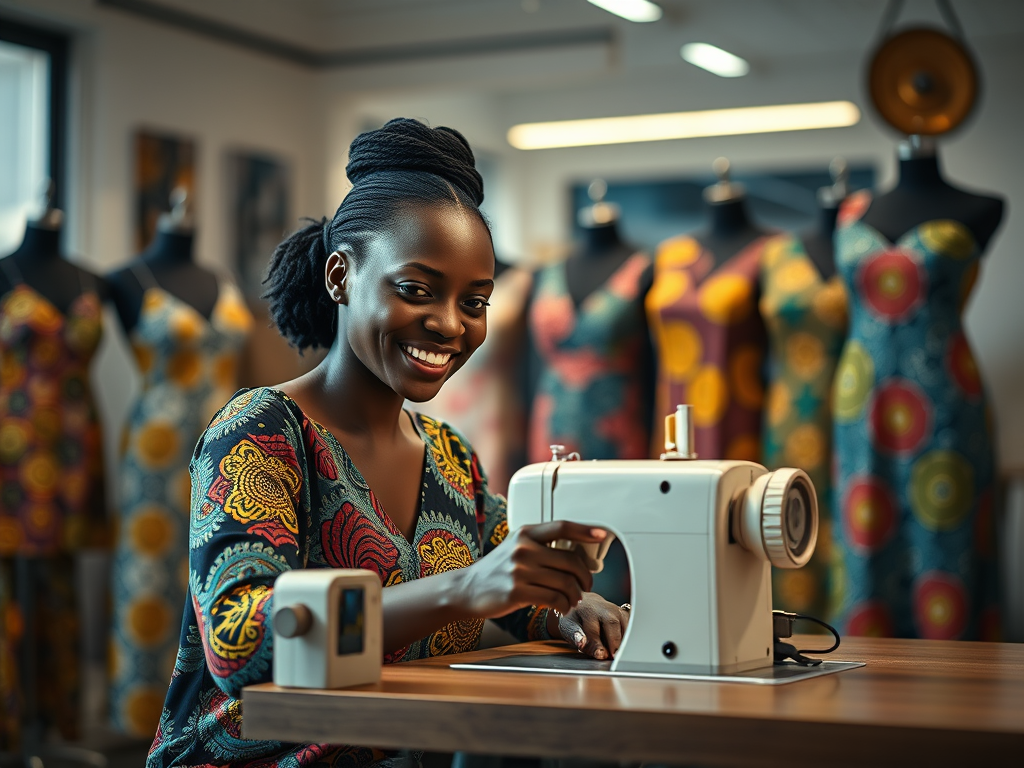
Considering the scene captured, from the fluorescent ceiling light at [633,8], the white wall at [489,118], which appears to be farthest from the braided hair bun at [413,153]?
the fluorescent ceiling light at [633,8]

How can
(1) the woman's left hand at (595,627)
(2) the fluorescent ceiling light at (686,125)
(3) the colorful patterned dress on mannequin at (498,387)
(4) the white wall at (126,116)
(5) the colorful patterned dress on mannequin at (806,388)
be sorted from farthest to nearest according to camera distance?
(2) the fluorescent ceiling light at (686,125), (4) the white wall at (126,116), (3) the colorful patterned dress on mannequin at (498,387), (5) the colorful patterned dress on mannequin at (806,388), (1) the woman's left hand at (595,627)

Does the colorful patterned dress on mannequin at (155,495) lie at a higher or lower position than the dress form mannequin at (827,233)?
lower

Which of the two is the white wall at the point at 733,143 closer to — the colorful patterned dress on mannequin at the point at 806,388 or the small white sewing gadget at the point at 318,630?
the colorful patterned dress on mannequin at the point at 806,388

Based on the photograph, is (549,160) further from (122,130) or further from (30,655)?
(30,655)

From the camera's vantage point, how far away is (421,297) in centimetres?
166

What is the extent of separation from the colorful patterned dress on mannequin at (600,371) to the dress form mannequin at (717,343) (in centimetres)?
10

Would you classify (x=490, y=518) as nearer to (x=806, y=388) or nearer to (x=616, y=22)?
(x=806, y=388)

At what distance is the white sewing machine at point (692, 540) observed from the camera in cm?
146

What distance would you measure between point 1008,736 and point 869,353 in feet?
8.60

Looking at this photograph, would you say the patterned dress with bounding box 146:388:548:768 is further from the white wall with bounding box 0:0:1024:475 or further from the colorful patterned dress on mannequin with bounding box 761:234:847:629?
the white wall with bounding box 0:0:1024:475

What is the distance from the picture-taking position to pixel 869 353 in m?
3.63

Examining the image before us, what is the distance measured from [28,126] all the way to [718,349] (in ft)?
9.14

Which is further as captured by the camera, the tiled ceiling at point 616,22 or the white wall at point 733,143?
the tiled ceiling at point 616,22

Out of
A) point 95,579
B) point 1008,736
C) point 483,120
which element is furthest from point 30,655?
point 483,120
